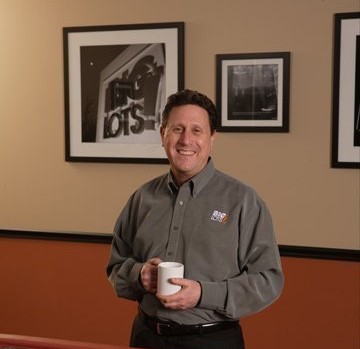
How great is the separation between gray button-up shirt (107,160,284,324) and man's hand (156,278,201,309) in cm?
3

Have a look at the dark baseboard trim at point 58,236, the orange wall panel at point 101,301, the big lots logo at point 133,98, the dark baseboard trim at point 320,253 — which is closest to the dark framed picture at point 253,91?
the big lots logo at point 133,98

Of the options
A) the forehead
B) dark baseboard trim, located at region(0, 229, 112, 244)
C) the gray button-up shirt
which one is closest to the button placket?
the gray button-up shirt

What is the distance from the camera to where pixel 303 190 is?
8.84 ft

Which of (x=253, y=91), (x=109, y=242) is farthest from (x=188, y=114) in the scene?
(x=109, y=242)

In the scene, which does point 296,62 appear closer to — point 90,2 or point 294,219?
point 294,219

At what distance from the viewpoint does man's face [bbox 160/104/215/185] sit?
5.41ft

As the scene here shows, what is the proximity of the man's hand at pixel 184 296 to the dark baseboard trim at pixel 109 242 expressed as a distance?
130 cm

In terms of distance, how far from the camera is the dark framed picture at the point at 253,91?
2662 mm

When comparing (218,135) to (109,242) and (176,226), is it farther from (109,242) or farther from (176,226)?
(176,226)

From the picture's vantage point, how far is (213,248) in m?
1.60

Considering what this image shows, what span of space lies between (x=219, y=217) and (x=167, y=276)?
0.28m

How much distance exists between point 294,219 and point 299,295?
15.1 inches

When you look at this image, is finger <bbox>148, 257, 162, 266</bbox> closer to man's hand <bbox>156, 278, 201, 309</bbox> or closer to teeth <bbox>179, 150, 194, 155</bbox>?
man's hand <bbox>156, 278, 201, 309</bbox>

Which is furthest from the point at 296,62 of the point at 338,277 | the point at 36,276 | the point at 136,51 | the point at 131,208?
the point at 36,276
